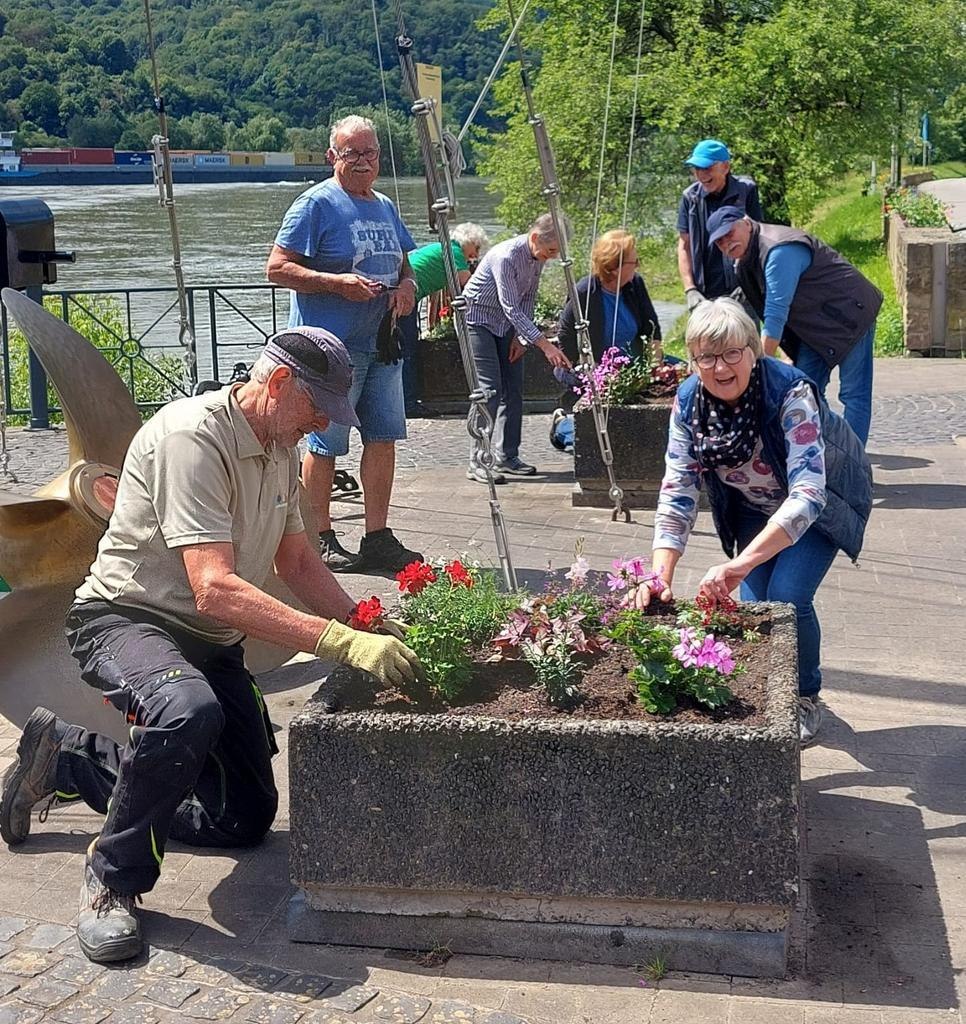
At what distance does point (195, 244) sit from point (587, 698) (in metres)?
22.4

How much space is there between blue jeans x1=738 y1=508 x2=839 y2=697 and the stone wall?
9.40 metres

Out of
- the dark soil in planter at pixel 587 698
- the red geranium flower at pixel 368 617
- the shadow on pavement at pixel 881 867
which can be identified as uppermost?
the red geranium flower at pixel 368 617

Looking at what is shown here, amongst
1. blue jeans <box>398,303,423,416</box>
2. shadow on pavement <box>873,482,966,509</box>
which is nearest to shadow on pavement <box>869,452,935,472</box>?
shadow on pavement <box>873,482,966,509</box>

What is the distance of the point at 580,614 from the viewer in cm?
389

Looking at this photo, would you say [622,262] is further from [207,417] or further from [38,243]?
[207,417]

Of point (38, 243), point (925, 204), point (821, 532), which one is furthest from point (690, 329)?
point (925, 204)

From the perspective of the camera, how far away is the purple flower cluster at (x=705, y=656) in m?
3.53

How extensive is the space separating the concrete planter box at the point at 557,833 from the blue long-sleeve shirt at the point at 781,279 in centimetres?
390

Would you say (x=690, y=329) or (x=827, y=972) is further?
(x=690, y=329)

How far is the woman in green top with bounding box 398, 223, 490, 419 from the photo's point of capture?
10.7 m

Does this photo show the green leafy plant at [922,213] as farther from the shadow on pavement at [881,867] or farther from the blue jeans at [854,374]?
the shadow on pavement at [881,867]

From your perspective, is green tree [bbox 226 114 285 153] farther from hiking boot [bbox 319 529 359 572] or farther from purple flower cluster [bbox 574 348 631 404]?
hiking boot [bbox 319 529 359 572]

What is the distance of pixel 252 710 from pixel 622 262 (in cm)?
513

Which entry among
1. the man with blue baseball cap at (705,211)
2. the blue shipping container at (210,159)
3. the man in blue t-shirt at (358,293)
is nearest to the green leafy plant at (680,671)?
the man in blue t-shirt at (358,293)
